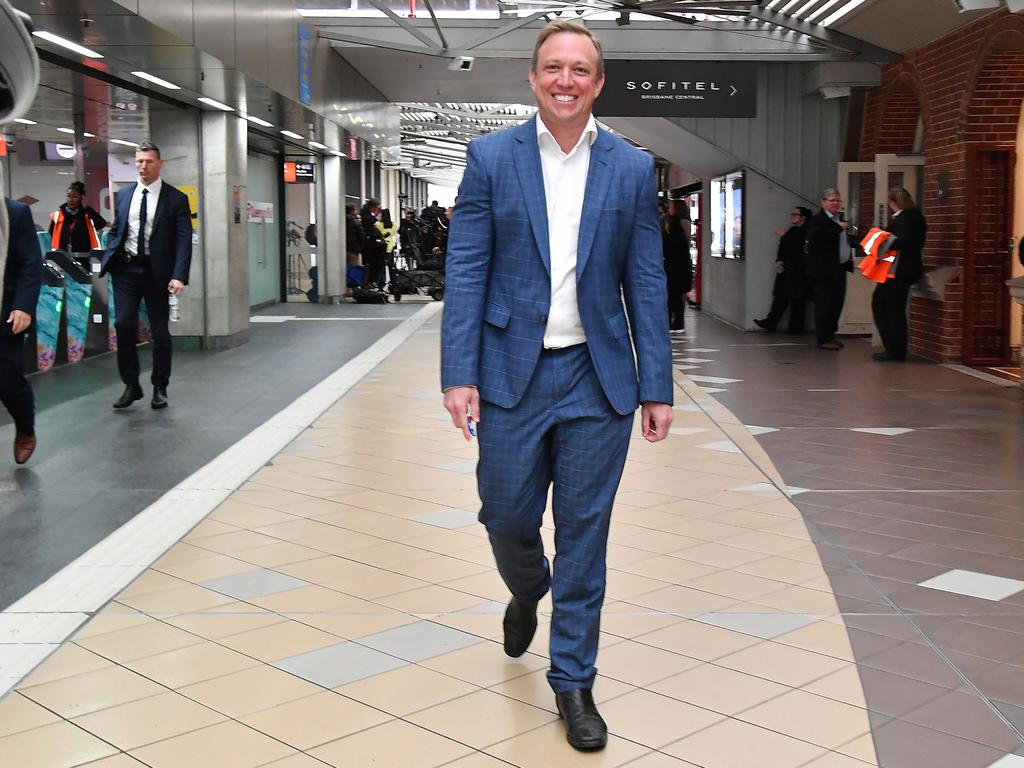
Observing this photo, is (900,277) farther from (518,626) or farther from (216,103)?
(518,626)

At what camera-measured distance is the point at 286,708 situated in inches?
133

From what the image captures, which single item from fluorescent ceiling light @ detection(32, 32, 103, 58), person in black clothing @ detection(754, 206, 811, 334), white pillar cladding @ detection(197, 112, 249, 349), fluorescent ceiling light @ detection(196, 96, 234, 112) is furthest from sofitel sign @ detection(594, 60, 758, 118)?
fluorescent ceiling light @ detection(32, 32, 103, 58)

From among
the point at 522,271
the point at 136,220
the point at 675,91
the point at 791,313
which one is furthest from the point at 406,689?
the point at 791,313

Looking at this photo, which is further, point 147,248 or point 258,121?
point 258,121

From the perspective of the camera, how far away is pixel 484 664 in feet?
12.2

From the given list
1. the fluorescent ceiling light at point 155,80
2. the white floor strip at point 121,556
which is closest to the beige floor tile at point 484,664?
the white floor strip at point 121,556

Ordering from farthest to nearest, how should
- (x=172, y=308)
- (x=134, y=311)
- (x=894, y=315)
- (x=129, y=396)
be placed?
1. (x=894, y=315)
2. (x=172, y=308)
3. (x=129, y=396)
4. (x=134, y=311)

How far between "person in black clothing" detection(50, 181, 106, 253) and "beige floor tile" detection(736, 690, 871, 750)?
11008mm

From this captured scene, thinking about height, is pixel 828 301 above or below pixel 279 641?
above

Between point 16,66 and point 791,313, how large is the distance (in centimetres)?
1560

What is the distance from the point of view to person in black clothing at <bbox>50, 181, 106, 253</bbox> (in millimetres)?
13086

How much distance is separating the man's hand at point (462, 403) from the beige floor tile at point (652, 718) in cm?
86

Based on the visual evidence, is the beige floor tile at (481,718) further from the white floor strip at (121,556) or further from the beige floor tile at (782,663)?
the white floor strip at (121,556)

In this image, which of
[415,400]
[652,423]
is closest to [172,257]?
[415,400]
